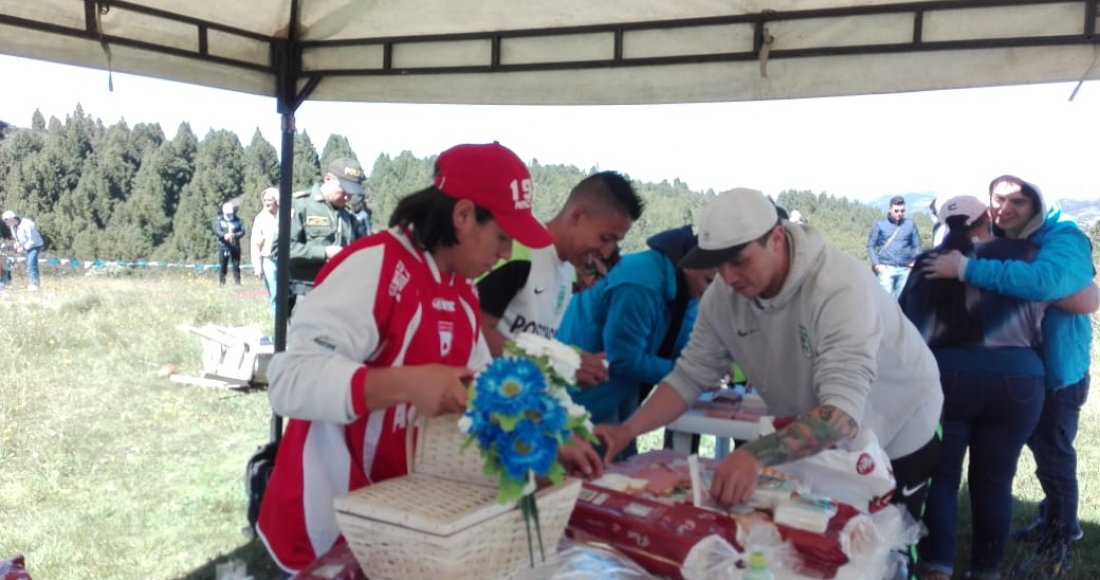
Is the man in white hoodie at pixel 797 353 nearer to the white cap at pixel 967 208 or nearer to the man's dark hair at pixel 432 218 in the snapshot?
the man's dark hair at pixel 432 218

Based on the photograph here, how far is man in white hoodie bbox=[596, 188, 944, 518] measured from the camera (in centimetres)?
192

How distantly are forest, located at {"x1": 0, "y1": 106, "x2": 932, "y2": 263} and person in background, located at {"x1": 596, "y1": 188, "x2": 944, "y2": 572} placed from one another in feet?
64.6

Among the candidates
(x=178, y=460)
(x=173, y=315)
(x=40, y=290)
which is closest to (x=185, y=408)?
(x=178, y=460)

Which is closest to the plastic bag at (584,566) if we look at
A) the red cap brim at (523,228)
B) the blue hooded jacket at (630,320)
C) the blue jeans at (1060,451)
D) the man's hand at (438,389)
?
the man's hand at (438,389)

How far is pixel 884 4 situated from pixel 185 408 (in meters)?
6.27

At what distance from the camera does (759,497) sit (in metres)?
1.78

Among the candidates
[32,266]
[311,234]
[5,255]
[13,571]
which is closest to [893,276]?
[311,234]

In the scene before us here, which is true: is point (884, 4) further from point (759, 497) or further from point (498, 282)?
point (759, 497)

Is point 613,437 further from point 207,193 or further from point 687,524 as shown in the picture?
point 207,193

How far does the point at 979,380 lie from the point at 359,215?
20.3 feet

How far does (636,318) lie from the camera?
10.2 feet

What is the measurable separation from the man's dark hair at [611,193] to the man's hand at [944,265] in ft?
4.87

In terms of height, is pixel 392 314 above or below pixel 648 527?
above

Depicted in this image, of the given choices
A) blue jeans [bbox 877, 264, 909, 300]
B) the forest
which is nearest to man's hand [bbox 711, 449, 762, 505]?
blue jeans [bbox 877, 264, 909, 300]
